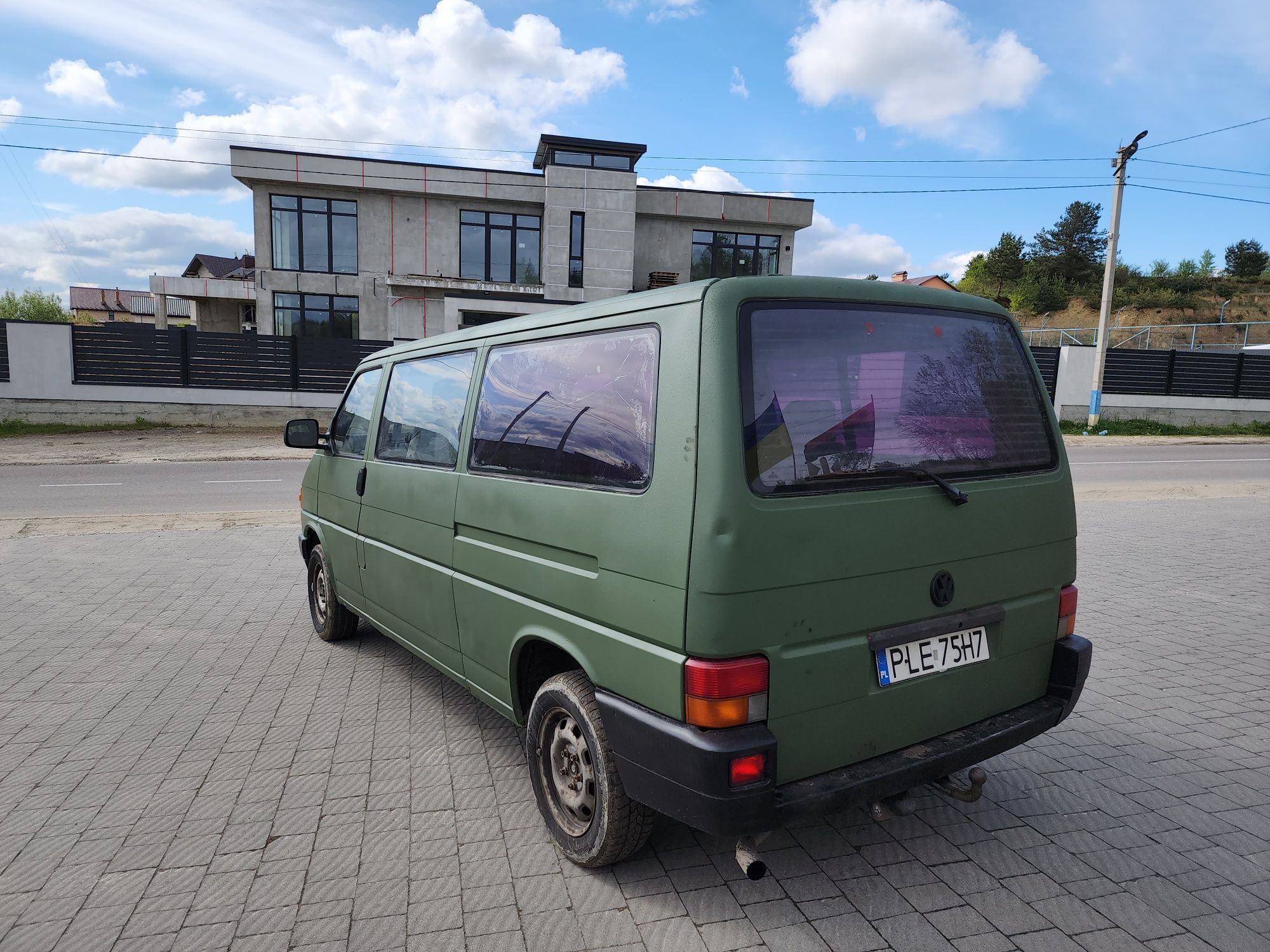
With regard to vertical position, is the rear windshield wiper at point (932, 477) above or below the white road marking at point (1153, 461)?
above

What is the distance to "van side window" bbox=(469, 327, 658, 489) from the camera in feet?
8.27

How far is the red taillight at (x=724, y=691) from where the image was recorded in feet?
7.23

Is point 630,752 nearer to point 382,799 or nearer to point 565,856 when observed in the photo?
point 565,856

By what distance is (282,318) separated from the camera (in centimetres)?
3031

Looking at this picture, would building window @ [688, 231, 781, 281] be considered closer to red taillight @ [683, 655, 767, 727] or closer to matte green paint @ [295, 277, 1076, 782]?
matte green paint @ [295, 277, 1076, 782]

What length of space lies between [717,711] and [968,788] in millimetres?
1165

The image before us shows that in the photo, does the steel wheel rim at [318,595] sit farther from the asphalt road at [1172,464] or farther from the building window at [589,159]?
the building window at [589,159]

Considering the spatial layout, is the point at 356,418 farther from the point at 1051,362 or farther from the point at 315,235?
the point at 315,235

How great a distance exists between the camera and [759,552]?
2217 millimetres

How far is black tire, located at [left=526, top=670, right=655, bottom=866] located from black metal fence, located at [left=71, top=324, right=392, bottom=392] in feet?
65.3

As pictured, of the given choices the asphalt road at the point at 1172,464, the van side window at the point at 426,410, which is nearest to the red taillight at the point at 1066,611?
the van side window at the point at 426,410

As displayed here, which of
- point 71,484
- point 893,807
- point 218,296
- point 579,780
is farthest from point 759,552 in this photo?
Answer: point 218,296

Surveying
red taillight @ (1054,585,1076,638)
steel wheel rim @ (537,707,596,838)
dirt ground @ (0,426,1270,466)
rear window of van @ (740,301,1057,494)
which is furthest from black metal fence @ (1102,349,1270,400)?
steel wheel rim @ (537,707,596,838)

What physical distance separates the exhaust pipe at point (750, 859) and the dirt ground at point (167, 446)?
616 inches
